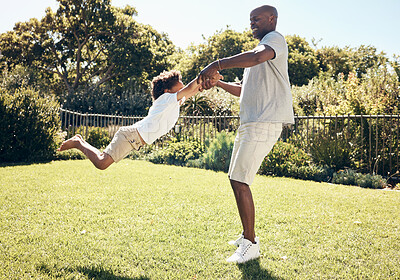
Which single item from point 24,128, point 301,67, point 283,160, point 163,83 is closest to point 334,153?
point 283,160

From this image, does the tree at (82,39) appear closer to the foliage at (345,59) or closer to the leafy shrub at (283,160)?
the foliage at (345,59)

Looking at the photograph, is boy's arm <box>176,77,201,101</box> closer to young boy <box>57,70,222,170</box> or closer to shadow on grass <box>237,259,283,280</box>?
young boy <box>57,70,222,170</box>

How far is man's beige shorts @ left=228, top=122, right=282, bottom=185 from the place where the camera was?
3.14m

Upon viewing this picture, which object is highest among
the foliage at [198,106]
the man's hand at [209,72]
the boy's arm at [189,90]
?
the foliage at [198,106]

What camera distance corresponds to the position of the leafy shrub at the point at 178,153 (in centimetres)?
1078

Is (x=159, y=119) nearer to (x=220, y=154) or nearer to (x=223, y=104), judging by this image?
(x=220, y=154)

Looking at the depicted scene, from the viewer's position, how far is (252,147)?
3.15m

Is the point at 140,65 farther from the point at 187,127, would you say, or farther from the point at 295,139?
the point at 295,139

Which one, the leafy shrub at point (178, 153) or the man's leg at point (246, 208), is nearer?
the man's leg at point (246, 208)

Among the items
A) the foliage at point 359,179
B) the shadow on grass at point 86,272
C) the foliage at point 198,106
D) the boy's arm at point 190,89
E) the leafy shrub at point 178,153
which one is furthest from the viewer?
the foliage at point 198,106

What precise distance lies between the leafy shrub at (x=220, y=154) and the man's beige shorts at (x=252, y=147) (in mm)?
6193

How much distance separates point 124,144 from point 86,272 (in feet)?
5.45

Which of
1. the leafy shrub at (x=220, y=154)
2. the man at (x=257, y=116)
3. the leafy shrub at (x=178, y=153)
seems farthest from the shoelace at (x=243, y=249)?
the leafy shrub at (x=178, y=153)

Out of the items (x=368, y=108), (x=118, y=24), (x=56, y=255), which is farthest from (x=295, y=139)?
(x=118, y=24)
